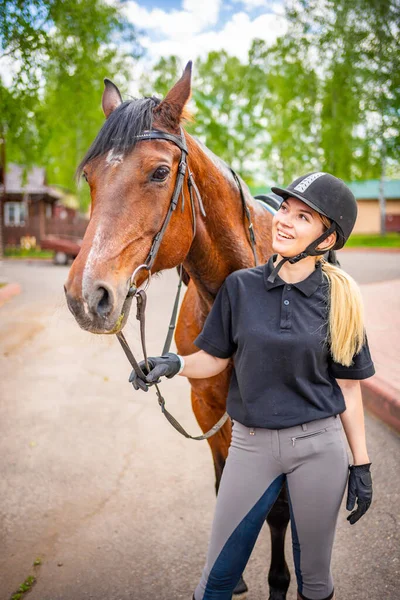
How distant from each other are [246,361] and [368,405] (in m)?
3.55

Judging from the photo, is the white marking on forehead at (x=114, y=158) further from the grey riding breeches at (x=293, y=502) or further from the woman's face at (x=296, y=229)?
the grey riding breeches at (x=293, y=502)

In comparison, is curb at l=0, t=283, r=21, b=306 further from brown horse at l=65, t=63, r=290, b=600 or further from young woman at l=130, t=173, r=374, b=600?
young woman at l=130, t=173, r=374, b=600

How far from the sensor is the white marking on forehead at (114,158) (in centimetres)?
170

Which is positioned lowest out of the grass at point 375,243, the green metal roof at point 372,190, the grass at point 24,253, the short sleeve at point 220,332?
the grass at point 24,253

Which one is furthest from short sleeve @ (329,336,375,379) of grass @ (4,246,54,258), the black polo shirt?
grass @ (4,246,54,258)

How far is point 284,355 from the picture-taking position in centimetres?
173

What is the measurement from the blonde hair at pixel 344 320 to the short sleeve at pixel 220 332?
414 millimetres

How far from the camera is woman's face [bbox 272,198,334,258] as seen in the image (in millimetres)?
1783

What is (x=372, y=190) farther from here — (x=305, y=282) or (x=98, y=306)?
(x=98, y=306)

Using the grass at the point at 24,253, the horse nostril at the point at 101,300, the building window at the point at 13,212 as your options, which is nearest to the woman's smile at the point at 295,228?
the horse nostril at the point at 101,300

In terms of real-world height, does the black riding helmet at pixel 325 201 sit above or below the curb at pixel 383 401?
above

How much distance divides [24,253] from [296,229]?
27.8 metres

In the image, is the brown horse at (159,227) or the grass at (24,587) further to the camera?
the grass at (24,587)

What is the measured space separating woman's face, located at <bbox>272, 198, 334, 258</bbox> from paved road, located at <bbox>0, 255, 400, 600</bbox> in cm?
82
